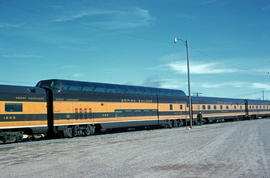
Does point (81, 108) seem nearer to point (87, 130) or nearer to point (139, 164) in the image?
point (87, 130)

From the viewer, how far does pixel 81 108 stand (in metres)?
24.5

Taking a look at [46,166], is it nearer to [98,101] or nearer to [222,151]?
[222,151]

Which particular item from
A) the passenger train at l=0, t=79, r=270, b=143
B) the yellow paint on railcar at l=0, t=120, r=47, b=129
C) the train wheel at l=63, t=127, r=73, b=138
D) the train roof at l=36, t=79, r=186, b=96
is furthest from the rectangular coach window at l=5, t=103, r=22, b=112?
the train wheel at l=63, t=127, r=73, b=138

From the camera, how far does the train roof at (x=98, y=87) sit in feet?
77.5

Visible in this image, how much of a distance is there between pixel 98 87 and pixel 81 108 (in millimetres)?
3204

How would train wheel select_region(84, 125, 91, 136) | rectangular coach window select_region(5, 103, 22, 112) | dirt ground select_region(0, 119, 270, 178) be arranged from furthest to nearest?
train wheel select_region(84, 125, 91, 136) < rectangular coach window select_region(5, 103, 22, 112) < dirt ground select_region(0, 119, 270, 178)

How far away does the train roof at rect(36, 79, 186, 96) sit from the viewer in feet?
→ 77.5

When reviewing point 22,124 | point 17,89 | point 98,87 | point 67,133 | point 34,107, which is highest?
point 98,87

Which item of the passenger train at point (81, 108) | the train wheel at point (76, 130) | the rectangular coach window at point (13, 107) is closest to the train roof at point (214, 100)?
the passenger train at point (81, 108)

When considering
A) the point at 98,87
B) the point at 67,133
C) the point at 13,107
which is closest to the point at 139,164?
the point at 13,107

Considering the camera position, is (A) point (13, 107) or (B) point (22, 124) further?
(B) point (22, 124)

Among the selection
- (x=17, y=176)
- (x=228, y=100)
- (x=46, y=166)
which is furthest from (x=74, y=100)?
(x=228, y=100)

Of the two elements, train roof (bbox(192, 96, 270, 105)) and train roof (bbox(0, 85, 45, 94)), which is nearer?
train roof (bbox(0, 85, 45, 94))

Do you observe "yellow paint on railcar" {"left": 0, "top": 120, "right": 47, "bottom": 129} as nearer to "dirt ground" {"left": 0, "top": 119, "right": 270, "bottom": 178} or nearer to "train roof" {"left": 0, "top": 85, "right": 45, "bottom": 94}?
"train roof" {"left": 0, "top": 85, "right": 45, "bottom": 94}
